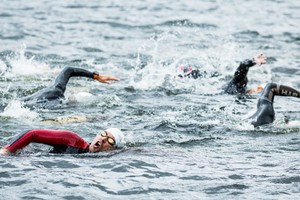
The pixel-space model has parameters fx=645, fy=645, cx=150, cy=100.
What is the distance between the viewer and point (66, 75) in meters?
14.5

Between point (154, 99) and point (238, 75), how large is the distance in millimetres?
2189

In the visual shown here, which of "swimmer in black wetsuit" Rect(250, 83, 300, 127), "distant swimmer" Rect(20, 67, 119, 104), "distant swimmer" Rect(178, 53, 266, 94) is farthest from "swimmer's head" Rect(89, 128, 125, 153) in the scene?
"distant swimmer" Rect(178, 53, 266, 94)

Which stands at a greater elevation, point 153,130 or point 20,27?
point 20,27

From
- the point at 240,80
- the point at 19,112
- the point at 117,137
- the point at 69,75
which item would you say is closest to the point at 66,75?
the point at 69,75

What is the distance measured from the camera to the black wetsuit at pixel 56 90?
14.1m

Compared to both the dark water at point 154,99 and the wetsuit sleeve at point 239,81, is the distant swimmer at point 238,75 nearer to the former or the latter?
the wetsuit sleeve at point 239,81

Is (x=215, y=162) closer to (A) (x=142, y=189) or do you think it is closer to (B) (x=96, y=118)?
(A) (x=142, y=189)

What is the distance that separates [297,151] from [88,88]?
6.72m

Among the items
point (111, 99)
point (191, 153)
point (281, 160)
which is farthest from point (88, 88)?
point (281, 160)

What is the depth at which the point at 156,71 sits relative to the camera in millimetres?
18250

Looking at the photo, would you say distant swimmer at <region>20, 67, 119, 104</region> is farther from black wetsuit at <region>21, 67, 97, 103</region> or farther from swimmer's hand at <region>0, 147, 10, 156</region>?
swimmer's hand at <region>0, 147, 10, 156</region>

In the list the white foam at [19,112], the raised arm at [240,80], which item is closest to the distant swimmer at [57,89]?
the white foam at [19,112]

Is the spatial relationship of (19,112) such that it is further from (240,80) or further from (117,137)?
(240,80)

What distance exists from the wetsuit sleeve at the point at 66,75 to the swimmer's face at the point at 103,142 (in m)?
3.83
